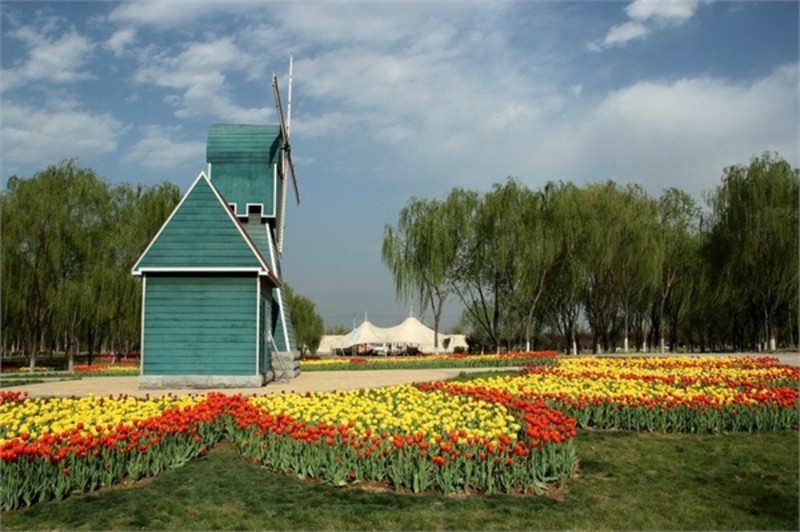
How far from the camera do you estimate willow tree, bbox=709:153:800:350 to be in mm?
33094

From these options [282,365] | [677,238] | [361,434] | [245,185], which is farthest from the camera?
[677,238]

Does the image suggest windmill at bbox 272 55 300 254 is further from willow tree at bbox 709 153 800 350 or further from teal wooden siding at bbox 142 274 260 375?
willow tree at bbox 709 153 800 350

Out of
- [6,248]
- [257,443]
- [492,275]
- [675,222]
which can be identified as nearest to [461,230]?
[492,275]

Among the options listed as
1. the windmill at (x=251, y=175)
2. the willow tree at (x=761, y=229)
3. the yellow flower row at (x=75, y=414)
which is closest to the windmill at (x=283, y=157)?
the windmill at (x=251, y=175)

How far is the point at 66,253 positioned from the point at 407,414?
26663 mm

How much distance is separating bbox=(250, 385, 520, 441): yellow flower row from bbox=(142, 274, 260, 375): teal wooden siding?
5.21 metres

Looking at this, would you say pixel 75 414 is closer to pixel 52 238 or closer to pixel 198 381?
pixel 198 381

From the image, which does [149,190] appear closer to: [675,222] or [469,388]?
[469,388]

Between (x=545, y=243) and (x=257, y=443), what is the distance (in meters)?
30.0

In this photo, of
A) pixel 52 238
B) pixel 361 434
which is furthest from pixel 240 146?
pixel 361 434

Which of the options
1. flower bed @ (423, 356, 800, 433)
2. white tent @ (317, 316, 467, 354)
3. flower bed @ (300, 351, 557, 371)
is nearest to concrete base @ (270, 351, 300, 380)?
flower bed @ (300, 351, 557, 371)

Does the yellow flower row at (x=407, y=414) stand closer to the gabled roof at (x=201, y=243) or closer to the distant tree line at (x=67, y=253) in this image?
the gabled roof at (x=201, y=243)

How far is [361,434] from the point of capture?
704 centimetres

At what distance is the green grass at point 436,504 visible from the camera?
211 inches
